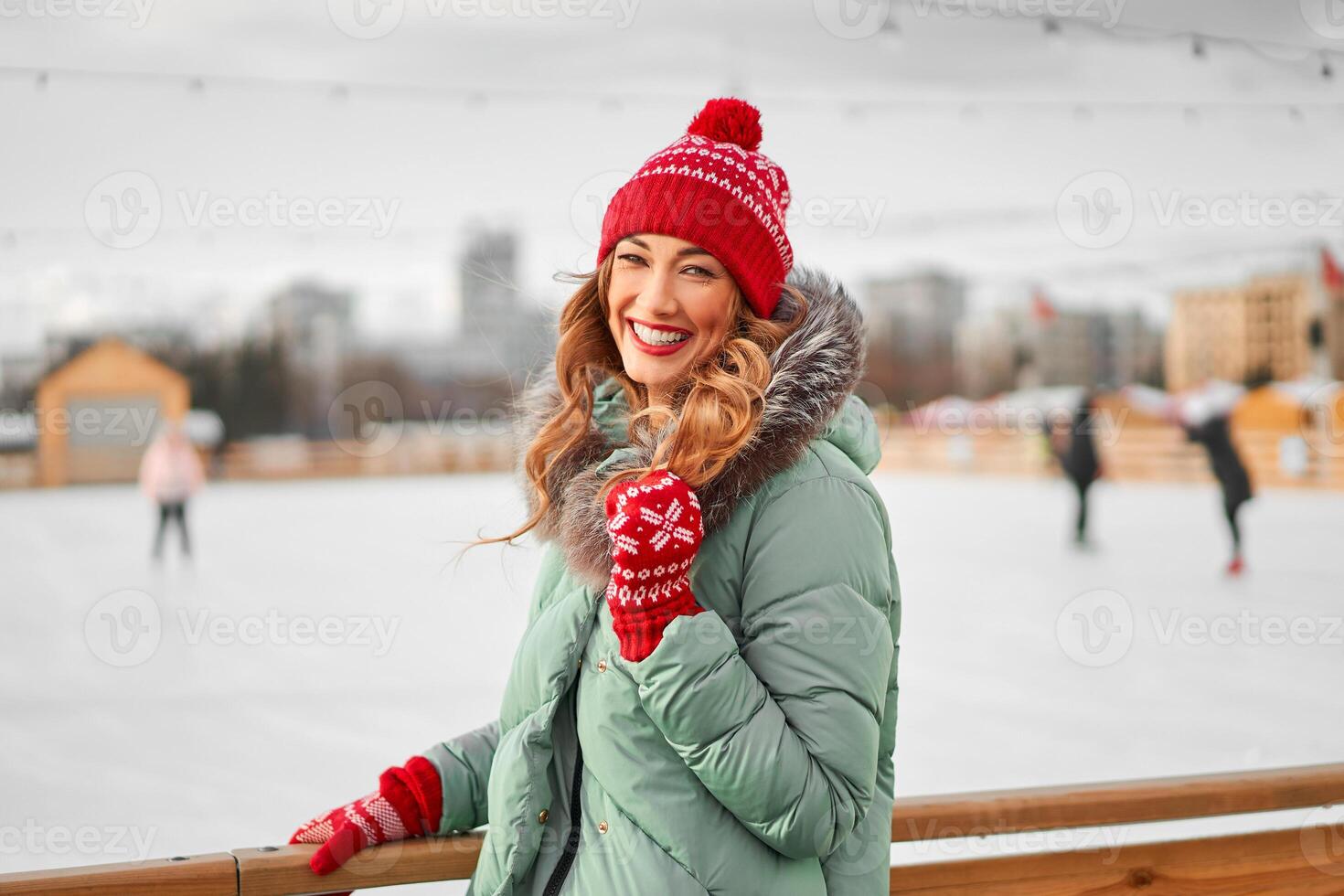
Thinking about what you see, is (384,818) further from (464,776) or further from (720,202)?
(720,202)

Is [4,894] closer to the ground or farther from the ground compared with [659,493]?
closer to the ground

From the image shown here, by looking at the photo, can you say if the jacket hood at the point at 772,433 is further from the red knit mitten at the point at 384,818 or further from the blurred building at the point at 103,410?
the blurred building at the point at 103,410

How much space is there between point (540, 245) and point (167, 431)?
17.8ft

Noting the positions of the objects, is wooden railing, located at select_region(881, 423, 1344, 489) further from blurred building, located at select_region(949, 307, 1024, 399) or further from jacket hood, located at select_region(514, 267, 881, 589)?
jacket hood, located at select_region(514, 267, 881, 589)

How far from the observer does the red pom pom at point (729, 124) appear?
874 millimetres

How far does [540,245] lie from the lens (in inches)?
436

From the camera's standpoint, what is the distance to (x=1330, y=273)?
8.61 m

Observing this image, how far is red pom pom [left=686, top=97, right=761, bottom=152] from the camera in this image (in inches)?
34.4

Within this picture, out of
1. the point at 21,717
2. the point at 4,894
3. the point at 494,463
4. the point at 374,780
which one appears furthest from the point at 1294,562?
the point at 494,463

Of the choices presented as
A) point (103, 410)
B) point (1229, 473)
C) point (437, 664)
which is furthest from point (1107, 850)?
point (103, 410)

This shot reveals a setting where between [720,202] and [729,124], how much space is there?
0.32 ft

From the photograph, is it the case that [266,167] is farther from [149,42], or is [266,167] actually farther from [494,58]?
[494,58]

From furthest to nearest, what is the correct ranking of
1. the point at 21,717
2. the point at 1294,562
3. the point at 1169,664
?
1. the point at 1294,562
2. the point at 1169,664
3. the point at 21,717

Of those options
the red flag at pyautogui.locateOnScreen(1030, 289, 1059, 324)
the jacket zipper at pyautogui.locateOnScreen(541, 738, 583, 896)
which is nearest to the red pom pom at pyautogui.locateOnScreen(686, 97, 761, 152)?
the jacket zipper at pyautogui.locateOnScreen(541, 738, 583, 896)
